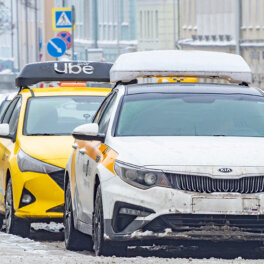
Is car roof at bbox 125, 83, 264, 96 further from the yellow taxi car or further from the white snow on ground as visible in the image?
the yellow taxi car

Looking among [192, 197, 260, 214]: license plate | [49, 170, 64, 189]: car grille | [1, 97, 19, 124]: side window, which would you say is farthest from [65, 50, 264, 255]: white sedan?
[1, 97, 19, 124]: side window

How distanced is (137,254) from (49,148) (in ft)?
8.70

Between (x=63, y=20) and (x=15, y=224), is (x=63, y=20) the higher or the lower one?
the higher one

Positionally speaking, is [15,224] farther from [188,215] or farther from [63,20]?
[63,20]

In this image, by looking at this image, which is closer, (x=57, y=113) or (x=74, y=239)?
(x=74, y=239)

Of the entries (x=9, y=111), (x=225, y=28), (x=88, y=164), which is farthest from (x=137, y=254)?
(x=225, y=28)

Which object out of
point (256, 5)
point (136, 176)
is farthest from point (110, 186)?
point (256, 5)

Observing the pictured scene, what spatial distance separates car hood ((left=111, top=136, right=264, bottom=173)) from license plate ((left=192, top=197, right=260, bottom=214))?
22 centimetres

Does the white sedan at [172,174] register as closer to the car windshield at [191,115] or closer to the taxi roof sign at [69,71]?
the car windshield at [191,115]

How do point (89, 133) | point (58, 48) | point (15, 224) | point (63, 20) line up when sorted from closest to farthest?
point (89, 133) < point (15, 224) < point (58, 48) < point (63, 20)

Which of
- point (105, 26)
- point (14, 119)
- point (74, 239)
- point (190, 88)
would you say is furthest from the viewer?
point (105, 26)

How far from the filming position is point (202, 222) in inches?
385

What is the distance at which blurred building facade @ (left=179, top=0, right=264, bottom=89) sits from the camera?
65.0 meters

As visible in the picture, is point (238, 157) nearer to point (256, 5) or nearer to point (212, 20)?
point (256, 5)
